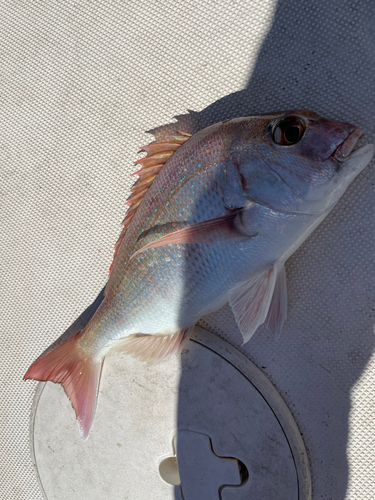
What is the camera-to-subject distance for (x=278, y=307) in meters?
1.36

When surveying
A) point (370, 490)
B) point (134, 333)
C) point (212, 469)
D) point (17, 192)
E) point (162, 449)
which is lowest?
point (370, 490)

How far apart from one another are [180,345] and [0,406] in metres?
0.95

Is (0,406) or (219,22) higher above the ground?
(219,22)

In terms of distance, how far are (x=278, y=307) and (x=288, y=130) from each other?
60 cm

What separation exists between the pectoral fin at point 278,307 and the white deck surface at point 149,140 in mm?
98

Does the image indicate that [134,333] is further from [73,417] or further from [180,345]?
[73,417]

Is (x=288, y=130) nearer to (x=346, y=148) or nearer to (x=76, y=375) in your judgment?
(x=346, y=148)

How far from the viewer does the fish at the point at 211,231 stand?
1072 millimetres

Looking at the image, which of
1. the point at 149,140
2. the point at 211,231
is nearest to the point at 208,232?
the point at 211,231

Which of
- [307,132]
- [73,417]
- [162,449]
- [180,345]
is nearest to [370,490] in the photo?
[162,449]

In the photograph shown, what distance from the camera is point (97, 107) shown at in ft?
5.20

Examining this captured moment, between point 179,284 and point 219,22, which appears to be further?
point 219,22

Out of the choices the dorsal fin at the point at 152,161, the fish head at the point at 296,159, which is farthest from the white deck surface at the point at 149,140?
the fish head at the point at 296,159

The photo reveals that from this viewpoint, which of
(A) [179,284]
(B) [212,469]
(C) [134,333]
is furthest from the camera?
(B) [212,469]
